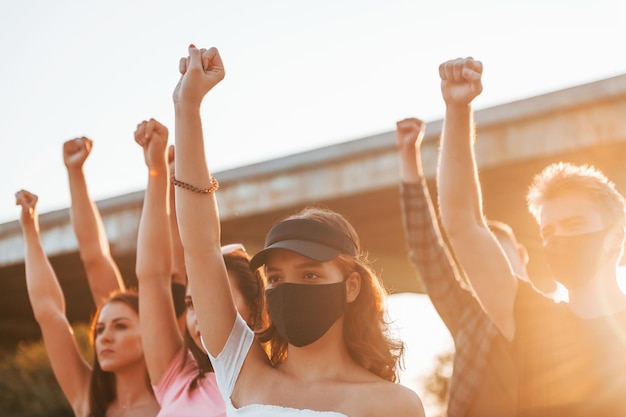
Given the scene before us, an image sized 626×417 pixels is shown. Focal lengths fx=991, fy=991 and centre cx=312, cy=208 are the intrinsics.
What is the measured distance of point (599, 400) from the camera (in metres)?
3.52

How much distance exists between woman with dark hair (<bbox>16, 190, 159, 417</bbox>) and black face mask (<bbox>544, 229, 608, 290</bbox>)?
2251mm

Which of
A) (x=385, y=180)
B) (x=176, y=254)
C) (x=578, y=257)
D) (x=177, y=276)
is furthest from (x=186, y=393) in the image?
(x=385, y=180)

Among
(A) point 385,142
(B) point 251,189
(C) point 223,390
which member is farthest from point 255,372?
(B) point 251,189

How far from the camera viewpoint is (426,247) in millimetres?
3939

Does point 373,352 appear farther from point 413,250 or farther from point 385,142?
point 385,142

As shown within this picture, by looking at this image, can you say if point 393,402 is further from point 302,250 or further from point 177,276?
point 177,276

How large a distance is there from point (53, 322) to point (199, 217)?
92.3 inches

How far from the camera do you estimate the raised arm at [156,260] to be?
4508 millimetres

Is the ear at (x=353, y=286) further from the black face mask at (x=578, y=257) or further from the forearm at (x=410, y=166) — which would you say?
the black face mask at (x=578, y=257)

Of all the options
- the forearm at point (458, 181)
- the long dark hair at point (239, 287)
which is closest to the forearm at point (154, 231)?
the long dark hair at point (239, 287)

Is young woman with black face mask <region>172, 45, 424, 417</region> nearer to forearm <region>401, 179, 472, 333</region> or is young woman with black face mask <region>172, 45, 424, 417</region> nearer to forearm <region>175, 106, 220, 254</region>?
forearm <region>175, 106, 220, 254</region>

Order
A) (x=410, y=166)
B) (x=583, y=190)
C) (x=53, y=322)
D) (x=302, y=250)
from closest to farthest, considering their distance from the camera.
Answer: (x=302, y=250), (x=583, y=190), (x=410, y=166), (x=53, y=322)

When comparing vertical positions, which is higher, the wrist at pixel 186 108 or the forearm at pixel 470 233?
the wrist at pixel 186 108

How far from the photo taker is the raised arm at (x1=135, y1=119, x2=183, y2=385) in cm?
451
